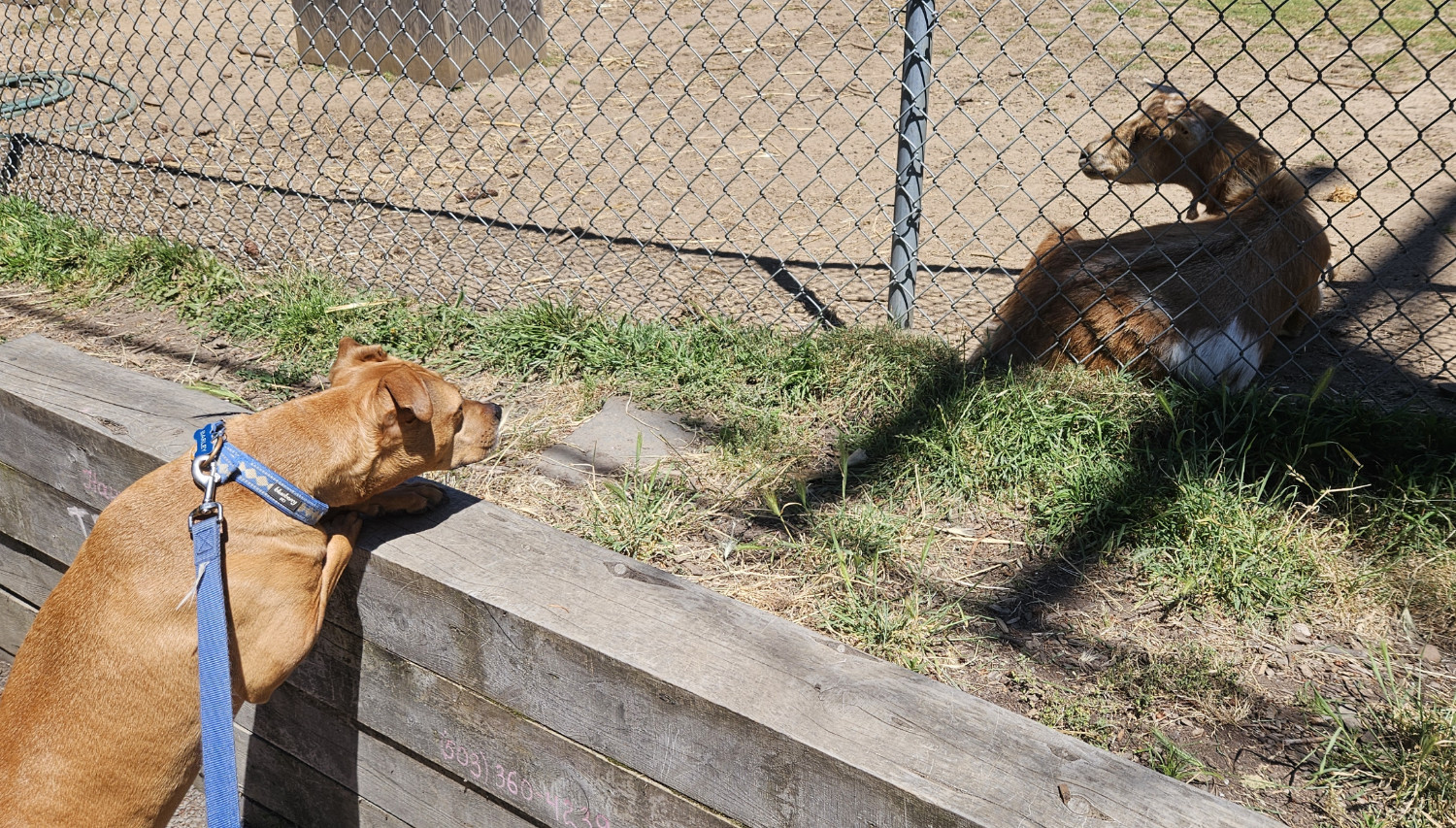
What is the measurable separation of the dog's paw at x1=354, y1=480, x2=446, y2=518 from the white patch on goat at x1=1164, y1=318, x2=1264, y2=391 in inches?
92.1

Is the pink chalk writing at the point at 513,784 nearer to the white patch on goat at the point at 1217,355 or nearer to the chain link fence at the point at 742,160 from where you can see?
the chain link fence at the point at 742,160

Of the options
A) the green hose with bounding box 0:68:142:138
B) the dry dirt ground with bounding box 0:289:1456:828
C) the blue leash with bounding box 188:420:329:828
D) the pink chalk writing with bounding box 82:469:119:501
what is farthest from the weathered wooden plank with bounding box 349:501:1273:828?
the green hose with bounding box 0:68:142:138

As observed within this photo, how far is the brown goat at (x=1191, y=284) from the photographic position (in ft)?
11.6

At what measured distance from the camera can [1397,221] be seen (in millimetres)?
4926

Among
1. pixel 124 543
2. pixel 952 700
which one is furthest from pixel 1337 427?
pixel 124 543

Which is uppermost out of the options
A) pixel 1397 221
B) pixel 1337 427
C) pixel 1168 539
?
pixel 1397 221

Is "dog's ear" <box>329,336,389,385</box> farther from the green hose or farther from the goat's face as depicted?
the green hose

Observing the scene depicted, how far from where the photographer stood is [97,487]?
2.81m

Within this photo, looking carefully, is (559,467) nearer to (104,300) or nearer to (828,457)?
(828,457)

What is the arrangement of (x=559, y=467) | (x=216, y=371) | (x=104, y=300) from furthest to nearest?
(x=104, y=300), (x=216, y=371), (x=559, y=467)

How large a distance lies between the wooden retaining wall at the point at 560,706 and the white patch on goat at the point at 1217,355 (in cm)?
203

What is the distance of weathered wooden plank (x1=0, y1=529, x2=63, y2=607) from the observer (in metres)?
3.16

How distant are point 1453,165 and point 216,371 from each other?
224 inches

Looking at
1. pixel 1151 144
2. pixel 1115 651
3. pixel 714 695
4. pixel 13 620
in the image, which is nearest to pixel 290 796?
pixel 13 620
